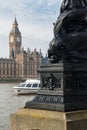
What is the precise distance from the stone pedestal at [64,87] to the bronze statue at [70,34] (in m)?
0.15

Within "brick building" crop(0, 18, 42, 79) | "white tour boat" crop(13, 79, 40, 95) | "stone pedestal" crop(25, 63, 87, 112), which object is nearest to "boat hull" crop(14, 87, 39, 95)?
"white tour boat" crop(13, 79, 40, 95)

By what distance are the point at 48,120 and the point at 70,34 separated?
1095 mm

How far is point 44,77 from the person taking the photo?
4375 millimetres

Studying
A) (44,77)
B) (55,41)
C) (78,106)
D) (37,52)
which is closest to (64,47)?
(55,41)

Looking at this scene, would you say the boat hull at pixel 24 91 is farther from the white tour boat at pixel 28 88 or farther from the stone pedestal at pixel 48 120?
the stone pedestal at pixel 48 120

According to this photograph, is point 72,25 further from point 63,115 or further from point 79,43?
point 63,115

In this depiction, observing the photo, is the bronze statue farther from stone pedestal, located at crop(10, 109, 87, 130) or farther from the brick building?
the brick building

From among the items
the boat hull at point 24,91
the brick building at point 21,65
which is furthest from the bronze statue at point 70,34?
the brick building at point 21,65

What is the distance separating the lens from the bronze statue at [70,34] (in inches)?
173

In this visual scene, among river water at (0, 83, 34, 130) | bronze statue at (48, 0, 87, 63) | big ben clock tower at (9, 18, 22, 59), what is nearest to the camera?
bronze statue at (48, 0, 87, 63)

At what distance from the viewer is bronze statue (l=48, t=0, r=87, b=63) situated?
438 cm

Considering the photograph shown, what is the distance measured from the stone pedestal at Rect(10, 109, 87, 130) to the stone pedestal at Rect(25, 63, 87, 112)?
0.10 m

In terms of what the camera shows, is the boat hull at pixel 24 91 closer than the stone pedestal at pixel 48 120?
No

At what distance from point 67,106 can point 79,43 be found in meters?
0.79
